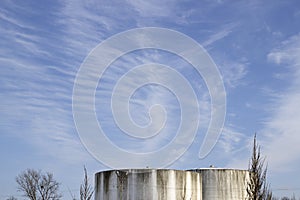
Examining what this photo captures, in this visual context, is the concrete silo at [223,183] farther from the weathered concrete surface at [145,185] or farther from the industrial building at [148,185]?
the weathered concrete surface at [145,185]

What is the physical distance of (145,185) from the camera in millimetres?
21203

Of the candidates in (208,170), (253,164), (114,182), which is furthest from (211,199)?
(253,164)

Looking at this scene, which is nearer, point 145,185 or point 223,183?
point 145,185

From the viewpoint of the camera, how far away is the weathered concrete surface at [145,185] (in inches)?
833

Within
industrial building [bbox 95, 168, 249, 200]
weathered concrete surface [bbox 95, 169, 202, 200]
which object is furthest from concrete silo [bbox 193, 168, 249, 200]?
weathered concrete surface [bbox 95, 169, 202, 200]

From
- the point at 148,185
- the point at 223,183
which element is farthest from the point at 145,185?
the point at 223,183

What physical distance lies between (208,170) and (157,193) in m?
5.21

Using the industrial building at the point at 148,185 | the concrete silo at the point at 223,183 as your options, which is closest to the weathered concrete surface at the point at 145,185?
the industrial building at the point at 148,185

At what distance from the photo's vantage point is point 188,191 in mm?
22203

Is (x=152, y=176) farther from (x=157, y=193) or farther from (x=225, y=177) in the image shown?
(x=225, y=177)

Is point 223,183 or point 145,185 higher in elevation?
point 223,183

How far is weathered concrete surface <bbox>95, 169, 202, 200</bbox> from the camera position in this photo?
21.2 meters

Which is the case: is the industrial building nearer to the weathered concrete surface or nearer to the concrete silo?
the weathered concrete surface

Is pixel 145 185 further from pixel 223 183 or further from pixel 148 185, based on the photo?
pixel 223 183
